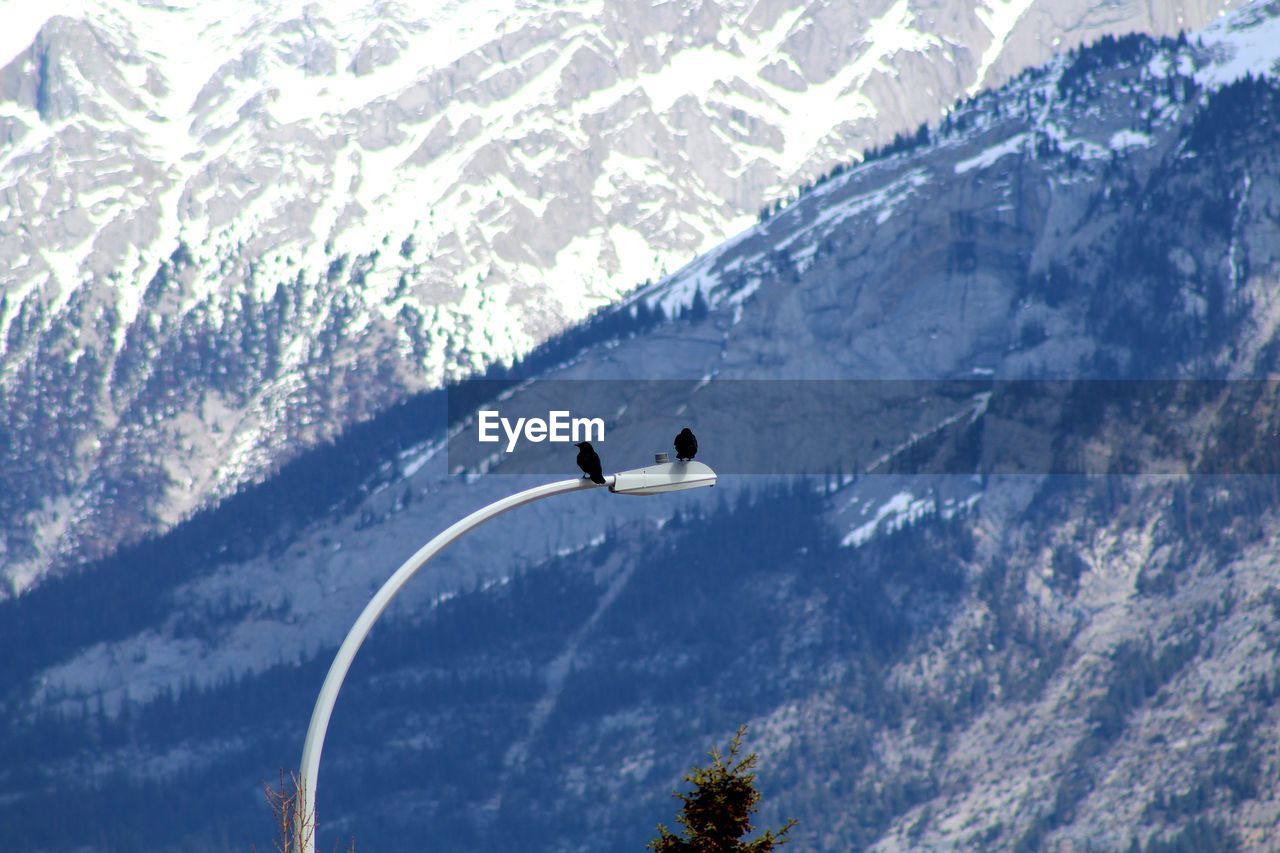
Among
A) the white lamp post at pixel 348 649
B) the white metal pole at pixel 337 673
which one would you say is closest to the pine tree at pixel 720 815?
the white lamp post at pixel 348 649

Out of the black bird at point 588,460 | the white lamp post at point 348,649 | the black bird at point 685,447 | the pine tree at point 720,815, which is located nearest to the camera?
the white lamp post at point 348,649

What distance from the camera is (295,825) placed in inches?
1613

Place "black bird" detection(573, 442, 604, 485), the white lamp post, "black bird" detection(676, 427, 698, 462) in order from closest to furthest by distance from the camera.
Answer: the white lamp post, "black bird" detection(573, 442, 604, 485), "black bird" detection(676, 427, 698, 462)

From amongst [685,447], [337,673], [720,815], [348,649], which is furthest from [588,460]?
[720,815]

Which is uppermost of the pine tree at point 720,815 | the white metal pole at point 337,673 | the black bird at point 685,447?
the black bird at point 685,447

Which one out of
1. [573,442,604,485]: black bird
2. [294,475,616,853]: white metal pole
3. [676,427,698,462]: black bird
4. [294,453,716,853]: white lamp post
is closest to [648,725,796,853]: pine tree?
[676,427,698,462]: black bird

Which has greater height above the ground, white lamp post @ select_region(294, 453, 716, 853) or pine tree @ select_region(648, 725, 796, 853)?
white lamp post @ select_region(294, 453, 716, 853)

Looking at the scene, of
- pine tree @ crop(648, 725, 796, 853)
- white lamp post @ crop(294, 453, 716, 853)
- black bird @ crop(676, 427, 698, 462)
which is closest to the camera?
white lamp post @ crop(294, 453, 716, 853)

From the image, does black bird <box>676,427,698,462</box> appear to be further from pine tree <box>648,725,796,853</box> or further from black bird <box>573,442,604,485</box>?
pine tree <box>648,725,796,853</box>

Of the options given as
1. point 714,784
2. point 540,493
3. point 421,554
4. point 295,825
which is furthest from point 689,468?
point 714,784

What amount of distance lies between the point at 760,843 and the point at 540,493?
15.5m

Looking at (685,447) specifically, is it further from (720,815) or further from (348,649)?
(720,815)

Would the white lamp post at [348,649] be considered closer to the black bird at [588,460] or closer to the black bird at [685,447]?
the black bird at [588,460]

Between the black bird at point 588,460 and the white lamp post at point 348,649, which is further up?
the black bird at point 588,460
